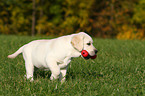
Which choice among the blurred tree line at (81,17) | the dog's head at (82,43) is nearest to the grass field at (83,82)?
the dog's head at (82,43)

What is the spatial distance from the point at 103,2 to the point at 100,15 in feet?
6.53

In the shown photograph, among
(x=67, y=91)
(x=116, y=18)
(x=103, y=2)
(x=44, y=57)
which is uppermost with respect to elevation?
(x=103, y=2)

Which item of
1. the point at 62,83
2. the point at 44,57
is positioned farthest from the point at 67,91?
the point at 44,57

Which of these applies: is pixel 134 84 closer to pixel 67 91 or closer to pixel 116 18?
pixel 67 91

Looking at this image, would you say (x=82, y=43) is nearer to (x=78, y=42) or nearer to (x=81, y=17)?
(x=78, y=42)

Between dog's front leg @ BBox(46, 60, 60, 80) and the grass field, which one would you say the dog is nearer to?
dog's front leg @ BBox(46, 60, 60, 80)

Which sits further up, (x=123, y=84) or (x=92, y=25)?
(x=92, y=25)

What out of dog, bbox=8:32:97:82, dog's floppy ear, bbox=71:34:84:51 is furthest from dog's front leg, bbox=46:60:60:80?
dog's floppy ear, bbox=71:34:84:51

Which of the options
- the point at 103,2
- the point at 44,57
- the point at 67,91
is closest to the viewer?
the point at 67,91

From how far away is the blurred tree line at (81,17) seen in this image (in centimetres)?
2698

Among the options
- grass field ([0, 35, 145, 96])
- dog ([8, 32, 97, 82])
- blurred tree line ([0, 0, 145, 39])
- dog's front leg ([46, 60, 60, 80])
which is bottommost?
grass field ([0, 35, 145, 96])

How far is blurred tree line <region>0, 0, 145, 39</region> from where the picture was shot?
27.0m

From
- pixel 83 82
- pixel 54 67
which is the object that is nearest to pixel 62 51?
pixel 54 67

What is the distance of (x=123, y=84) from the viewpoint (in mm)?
4316
